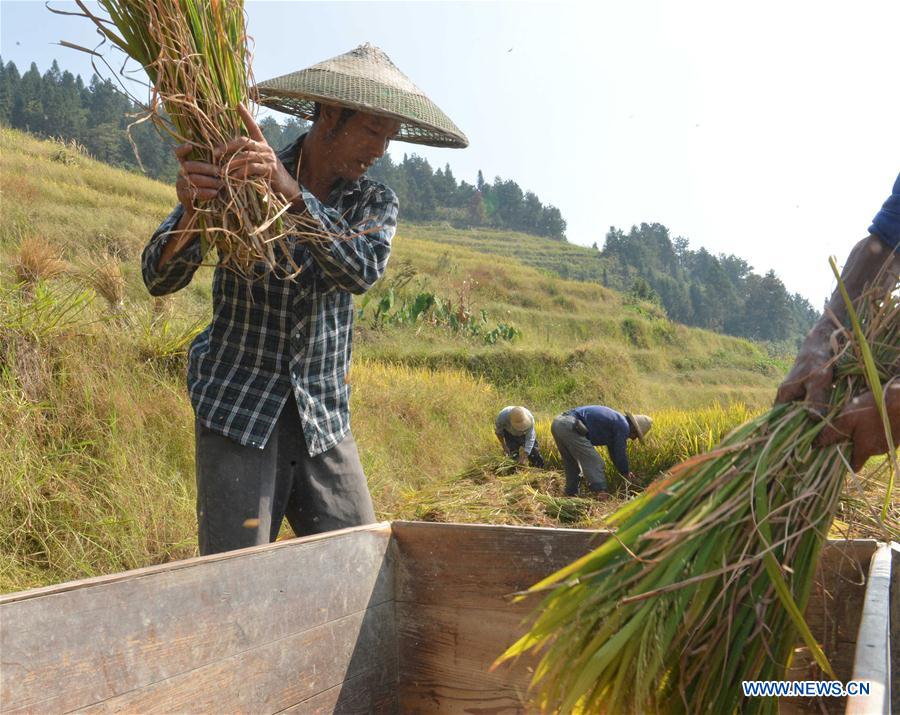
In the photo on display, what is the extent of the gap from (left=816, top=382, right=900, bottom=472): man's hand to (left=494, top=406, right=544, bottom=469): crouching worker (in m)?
5.32

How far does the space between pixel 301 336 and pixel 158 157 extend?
48386 mm

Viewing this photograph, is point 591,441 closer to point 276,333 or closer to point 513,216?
point 276,333

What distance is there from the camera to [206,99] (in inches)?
64.1

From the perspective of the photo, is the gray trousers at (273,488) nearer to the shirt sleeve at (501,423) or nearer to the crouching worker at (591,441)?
the crouching worker at (591,441)

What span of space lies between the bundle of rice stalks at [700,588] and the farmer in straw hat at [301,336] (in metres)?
0.85

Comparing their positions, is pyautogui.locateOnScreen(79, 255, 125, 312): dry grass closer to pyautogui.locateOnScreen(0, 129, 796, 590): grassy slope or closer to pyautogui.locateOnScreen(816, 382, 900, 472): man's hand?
pyautogui.locateOnScreen(0, 129, 796, 590): grassy slope

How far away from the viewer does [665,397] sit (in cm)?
1714

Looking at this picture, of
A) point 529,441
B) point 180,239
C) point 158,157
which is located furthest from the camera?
point 158,157

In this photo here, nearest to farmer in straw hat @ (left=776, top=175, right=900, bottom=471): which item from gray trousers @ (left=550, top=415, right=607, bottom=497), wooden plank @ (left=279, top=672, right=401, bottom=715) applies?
wooden plank @ (left=279, top=672, right=401, bottom=715)

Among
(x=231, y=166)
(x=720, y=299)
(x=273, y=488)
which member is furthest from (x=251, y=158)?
(x=720, y=299)

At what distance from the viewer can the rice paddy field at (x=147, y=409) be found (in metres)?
3.69

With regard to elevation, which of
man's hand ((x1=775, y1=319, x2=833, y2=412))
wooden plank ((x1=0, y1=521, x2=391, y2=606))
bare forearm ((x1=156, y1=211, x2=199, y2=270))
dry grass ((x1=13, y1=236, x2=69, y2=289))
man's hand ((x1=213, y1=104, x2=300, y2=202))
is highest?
man's hand ((x1=213, y1=104, x2=300, y2=202))

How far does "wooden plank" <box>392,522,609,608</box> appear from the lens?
155 cm

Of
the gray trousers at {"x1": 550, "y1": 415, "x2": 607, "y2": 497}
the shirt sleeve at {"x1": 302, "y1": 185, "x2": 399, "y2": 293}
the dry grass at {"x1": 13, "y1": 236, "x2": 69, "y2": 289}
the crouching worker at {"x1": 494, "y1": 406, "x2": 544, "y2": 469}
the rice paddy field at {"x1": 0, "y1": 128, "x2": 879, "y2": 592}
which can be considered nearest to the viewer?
the shirt sleeve at {"x1": 302, "y1": 185, "x2": 399, "y2": 293}
